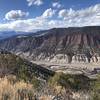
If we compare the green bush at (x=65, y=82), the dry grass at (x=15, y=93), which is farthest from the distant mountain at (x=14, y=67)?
the dry grass at (x=15, y=93)

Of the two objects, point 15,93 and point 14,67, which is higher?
point 15,93

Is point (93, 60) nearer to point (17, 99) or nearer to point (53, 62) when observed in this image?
point (53, 62)

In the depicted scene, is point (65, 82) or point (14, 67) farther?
point (65, 82)

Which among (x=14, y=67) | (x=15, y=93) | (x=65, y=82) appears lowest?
(x=65, y=82)

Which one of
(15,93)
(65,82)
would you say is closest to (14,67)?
(65,82)

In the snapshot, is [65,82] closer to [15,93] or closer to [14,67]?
[14,67]

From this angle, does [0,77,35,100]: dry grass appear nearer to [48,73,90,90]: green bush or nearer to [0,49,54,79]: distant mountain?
[0,49,54,79]: distant mountain

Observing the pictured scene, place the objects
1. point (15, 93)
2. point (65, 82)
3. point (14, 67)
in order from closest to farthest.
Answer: point (15, 93)
point (14, 67)
point (65, 82)

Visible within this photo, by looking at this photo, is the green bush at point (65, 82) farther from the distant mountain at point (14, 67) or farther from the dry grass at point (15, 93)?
the dry grass at point (15, 93)

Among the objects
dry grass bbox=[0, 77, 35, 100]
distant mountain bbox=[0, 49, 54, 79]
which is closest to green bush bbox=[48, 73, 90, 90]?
distant mountain bbox=[0, 49, 54, 79]

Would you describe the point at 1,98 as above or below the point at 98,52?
above

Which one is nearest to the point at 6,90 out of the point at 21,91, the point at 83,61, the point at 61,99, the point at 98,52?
the point at 21,91
